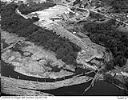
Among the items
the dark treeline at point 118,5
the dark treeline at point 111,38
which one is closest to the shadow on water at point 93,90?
the dark treeline at point 111,38

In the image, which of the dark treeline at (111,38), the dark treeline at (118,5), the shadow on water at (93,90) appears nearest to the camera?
the shadow on water at (93,90)

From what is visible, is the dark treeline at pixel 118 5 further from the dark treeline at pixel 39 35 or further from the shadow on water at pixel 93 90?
the shadow on water at pixel 93 90

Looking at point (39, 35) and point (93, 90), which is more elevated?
point (39, 35)

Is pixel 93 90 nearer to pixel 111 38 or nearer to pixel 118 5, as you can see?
pixel 111 38

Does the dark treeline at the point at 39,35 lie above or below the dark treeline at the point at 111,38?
above

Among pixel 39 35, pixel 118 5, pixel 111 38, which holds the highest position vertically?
pixel 39 35

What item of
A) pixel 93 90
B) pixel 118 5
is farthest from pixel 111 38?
pixel 118 5

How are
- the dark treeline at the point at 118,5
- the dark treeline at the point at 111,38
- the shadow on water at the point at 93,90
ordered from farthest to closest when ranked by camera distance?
the dark treeline at the point at 118,5
the dark treeline at the point at 111,38
the shadow on water at the point at 93,90
